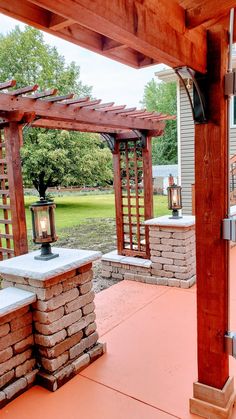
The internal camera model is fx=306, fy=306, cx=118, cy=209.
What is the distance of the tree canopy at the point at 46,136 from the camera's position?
13.0 metres

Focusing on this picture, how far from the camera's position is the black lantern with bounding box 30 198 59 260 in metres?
2.39

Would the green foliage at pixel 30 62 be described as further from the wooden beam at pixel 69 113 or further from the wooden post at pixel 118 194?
the wooden beam at pixel 69 113

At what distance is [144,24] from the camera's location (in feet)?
3.90

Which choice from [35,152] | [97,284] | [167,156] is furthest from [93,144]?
[97,284]

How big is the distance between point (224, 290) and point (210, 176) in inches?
26.1

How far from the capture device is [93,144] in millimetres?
15000

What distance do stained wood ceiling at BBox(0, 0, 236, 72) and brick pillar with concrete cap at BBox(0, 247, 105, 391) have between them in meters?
1.47

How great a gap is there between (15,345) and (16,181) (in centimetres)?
188

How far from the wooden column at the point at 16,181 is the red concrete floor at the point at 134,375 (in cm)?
124

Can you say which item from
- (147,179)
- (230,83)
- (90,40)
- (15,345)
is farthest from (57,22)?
(147,179)

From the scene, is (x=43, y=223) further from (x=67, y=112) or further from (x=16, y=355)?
(x=67, y=112)

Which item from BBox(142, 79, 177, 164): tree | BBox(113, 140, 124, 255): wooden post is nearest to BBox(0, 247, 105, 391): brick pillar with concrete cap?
BBox(113, 140, 124, 255): wooden post

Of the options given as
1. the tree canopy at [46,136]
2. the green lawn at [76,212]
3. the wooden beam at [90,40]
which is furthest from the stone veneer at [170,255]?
the tree canopy at [46,136]

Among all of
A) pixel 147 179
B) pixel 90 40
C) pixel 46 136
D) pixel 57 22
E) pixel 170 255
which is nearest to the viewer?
pixel 57 22
